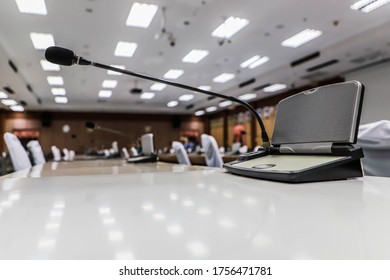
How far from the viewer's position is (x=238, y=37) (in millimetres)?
6250

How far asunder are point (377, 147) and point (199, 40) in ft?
18.9

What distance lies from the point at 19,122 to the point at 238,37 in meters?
13.1

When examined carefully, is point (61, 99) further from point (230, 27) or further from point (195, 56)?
point (230, 27)

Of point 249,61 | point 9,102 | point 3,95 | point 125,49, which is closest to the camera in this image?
point 125,49

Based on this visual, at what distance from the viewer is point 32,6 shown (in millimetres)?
4879

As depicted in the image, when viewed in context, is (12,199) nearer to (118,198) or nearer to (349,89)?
(118,198)

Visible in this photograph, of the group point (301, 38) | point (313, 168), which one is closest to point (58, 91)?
point (301, 38)

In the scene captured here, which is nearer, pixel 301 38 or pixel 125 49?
pixel 301 38

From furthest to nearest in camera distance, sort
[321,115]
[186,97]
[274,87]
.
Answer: [186,97] → [274,87] → [321,115]

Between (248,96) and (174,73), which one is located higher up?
(174,73)

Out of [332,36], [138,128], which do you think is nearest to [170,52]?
[332,36]

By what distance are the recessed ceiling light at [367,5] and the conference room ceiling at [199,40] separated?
10cm

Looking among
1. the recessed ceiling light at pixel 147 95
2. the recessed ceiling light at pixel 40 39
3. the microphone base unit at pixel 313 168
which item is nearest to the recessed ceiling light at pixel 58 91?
the recessed ceiling light at pixel 147 95
